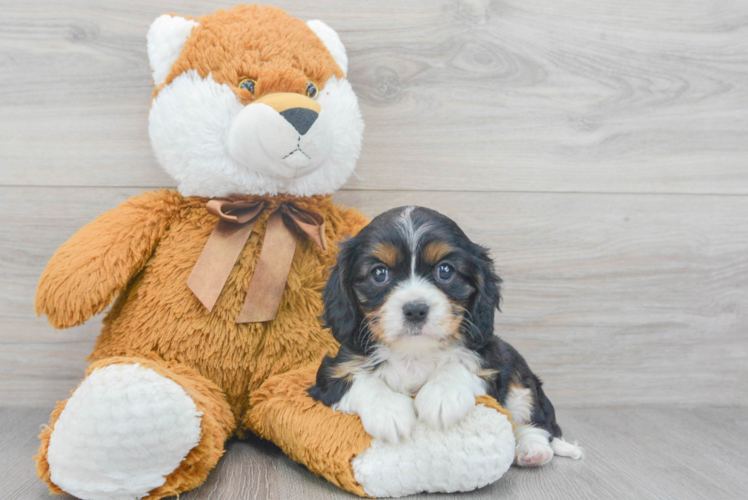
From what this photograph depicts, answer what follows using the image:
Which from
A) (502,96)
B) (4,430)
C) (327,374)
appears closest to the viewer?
(327,374)

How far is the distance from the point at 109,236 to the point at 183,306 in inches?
10.6

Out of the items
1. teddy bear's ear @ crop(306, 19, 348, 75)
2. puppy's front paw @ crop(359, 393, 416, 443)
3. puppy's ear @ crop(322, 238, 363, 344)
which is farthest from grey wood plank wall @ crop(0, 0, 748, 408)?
puppy's front paw @ crop(359, 393, 416, 443)

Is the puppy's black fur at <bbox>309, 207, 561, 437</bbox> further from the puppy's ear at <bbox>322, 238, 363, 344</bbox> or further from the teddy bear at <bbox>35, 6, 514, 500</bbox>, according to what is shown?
the teddy bear at <bbox>35, 6, 514, 500</bbox>

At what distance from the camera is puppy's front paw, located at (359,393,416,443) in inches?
49.4

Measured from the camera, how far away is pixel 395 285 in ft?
4.18

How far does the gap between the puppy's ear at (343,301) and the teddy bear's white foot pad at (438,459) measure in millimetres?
261

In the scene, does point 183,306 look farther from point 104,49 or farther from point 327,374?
point 104,49

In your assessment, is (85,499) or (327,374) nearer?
(85,499)

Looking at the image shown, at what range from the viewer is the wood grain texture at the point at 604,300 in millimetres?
1989

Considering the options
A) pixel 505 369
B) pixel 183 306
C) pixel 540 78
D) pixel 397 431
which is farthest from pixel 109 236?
pixel 540 78

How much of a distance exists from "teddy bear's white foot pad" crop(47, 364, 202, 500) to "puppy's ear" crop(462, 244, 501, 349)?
66 centimetres

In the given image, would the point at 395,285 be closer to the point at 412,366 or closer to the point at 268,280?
the point at 412,366

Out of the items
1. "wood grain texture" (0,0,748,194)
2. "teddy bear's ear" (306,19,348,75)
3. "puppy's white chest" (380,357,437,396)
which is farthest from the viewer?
"wood grain texture" (0,0,748,194)

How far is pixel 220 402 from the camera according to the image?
1508mm
